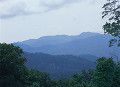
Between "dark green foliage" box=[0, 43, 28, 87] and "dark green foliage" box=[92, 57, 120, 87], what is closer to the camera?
"dark green foliage" box=[0, 43, 28, 87]

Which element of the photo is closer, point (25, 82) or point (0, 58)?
point (0, 58)

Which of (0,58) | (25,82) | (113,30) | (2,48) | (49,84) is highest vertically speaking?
(113,30)

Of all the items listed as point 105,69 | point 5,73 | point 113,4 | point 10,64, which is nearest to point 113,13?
point 113,4

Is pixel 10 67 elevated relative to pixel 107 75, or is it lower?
elevated

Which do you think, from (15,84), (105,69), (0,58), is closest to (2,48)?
(0,58)

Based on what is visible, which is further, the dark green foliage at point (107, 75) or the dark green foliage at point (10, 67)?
the dark green foliage at point (107, 75)

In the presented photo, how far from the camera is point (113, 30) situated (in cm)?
2044

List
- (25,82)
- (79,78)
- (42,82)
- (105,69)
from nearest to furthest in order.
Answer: (105,69)
(25,82)
(42,82)
(79,78)

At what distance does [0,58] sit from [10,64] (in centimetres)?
177

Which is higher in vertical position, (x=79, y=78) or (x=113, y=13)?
(x=113, y=13)

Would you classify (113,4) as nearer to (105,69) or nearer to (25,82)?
(105,69)

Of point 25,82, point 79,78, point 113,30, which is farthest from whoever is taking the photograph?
point 79,78

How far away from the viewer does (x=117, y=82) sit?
949 inches

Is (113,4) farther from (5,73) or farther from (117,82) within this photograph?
(5,73)
